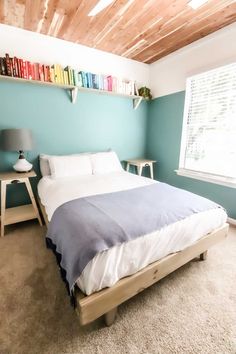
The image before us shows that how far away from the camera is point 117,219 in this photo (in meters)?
1.28

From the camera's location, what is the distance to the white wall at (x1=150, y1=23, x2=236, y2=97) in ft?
7.36

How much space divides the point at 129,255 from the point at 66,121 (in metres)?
2.22

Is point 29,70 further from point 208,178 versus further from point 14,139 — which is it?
point 208,178

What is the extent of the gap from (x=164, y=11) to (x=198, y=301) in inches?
104

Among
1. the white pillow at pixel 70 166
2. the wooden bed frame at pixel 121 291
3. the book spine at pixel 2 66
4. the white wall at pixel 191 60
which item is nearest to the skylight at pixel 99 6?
the book spine at pixel 2 66

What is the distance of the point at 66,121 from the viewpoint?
273cm

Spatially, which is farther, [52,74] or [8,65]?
[52,74]

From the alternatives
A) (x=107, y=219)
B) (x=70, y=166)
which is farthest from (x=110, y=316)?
(x=70, y=166)

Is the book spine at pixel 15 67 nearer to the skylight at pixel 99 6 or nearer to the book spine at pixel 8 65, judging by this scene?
the book spine at pixel 8 65

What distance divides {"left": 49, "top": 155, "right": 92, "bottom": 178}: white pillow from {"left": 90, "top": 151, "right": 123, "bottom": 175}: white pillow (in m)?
0.09

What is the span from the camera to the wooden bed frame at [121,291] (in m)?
0.99

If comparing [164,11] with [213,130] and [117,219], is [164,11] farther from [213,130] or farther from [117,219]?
[117,219]

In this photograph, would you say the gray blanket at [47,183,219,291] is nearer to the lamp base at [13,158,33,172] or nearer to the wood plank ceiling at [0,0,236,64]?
the lamp base at [13,158,33,172]

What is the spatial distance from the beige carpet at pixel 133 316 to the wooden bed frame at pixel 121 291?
166 mm
